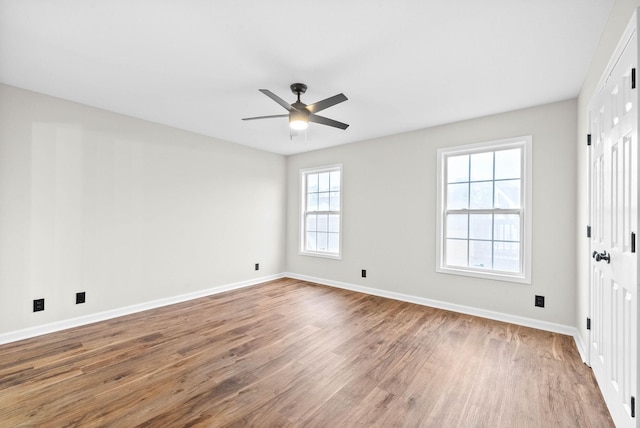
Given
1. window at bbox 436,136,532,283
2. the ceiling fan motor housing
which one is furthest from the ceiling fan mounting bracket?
window at bbox 436,136,532,283

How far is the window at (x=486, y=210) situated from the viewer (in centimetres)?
331

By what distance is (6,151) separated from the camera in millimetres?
2748

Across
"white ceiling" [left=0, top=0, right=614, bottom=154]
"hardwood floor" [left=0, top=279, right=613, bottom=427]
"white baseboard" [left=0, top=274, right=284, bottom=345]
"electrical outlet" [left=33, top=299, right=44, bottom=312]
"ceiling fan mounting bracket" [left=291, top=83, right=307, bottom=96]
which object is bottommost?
"hardwood floor" [left=0, top=279, right=613, bottom=427]

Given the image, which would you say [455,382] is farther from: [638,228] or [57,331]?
[57,331]

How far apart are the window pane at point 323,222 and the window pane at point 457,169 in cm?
225

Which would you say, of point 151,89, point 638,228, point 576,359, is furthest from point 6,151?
point 576,359

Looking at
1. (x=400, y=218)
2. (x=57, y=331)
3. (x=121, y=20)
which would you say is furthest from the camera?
(x=400, y=218)

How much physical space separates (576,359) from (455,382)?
1256 millimetres

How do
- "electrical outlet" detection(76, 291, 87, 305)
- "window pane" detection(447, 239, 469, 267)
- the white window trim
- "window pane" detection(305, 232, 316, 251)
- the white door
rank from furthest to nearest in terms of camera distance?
"window pane" detection(305, 232, 316, 251), the white window trim, "window pane" detection(447, 239, 469, 267), "electrical outlet" detection(76, 291, 87, 305), the white door

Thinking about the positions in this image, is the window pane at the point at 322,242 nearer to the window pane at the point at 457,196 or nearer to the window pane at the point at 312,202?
the window pane at the point at 312,202

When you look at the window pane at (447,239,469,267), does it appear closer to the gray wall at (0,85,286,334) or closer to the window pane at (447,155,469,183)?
the window pane at (447,155,469,183)

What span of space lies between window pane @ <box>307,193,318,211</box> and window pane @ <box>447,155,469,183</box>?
2471mm

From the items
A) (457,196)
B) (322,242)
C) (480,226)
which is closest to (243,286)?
(322,242)

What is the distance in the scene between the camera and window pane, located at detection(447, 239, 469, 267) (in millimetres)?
3748
